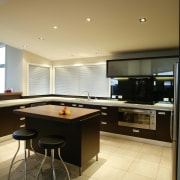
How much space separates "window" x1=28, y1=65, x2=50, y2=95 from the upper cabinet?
98.8 inches

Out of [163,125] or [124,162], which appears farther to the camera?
[163,125]

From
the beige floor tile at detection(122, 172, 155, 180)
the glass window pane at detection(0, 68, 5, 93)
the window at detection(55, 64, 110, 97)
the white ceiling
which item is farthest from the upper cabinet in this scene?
the glass window pane at detection(0, 68, 5, 93)

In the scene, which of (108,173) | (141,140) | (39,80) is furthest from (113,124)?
(39,80)

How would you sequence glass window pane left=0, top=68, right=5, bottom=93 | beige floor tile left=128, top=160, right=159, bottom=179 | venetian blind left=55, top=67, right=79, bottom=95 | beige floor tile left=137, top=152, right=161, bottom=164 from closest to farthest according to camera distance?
beige floor tile left=128, top=160, right=159, bottom=179 → beige floor tile left=137, top=152, right=161, bottom=164 → venetian blind left=55, top=67, right=79, bottom=95 → glass window pane left=0, top=68, right=5, bottom=93

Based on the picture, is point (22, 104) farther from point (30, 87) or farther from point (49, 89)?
point (49, 89)

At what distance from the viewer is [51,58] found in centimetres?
601

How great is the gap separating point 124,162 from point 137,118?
1.28 m

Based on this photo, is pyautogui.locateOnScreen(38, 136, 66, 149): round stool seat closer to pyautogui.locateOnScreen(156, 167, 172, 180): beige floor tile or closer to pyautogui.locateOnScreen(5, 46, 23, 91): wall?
pyautogui.locateOnScreen(156, 167, 172, 180): beige floor tile

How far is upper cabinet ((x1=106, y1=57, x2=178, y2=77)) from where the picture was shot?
12.7 ft

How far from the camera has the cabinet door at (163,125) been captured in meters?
3.66

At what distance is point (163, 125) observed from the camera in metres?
3.71

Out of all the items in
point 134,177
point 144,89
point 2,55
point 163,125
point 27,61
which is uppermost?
point 2,55

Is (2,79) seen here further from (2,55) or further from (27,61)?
(27,61)

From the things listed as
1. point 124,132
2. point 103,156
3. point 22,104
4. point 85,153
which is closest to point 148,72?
point 124,132
